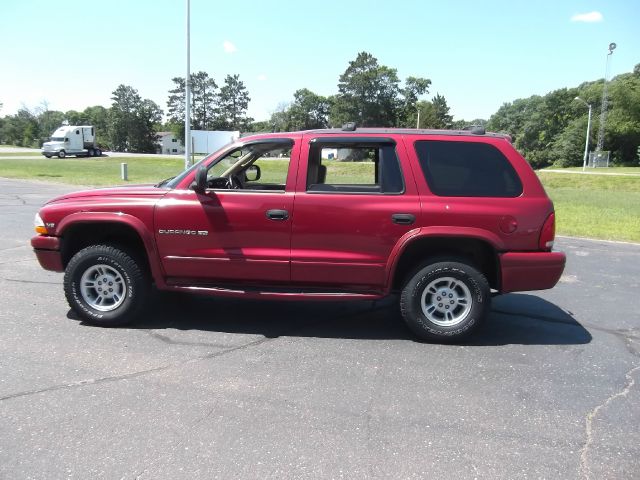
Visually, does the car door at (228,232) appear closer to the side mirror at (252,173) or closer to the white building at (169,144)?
the side mirror at (252,173)

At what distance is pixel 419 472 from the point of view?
8.92ft

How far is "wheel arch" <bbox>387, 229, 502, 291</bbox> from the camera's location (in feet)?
14.6

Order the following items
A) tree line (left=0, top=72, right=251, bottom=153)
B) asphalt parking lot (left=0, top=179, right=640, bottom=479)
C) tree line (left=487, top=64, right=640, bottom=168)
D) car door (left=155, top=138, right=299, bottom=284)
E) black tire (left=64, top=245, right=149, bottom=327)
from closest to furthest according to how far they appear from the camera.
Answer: asphalt parking lot (left=0, top=179, right=640, bottom=479)
car door (left=155, top=138, right=299, bottom=284)
black tire (left=64, top=245, right=149, bottom=327)
tree line (left=487, top=64, right=640, bottom=168)
tree line (left=0, top=72, right=251, bottom=153)

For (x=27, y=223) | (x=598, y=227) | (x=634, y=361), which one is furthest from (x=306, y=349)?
(x=598, y=227)

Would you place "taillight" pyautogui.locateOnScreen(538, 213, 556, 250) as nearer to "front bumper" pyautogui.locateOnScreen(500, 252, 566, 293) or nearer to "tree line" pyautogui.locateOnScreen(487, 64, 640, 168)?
"front bumper" pyautogui.locateOnScreen(500, 252, 566, 293)

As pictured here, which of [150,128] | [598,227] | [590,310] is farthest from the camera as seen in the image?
[150,128]

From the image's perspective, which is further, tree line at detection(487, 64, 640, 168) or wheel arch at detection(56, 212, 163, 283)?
tree line at detection(487, 64, 640, 168)

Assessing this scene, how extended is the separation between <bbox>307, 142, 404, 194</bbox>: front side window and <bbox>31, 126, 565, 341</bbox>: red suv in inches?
0.5

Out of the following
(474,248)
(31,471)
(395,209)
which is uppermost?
(395,209)

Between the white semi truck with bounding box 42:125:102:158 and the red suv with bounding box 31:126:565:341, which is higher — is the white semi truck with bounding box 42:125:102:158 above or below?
above

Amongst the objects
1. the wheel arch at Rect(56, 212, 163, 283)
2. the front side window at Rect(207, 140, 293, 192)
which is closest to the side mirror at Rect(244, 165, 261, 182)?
the front side window at Rect(207, 140, 293, 192)

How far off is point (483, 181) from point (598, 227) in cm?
944

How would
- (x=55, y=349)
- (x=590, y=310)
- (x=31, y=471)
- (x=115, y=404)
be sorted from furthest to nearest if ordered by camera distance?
(x=590, y=310) → (x=55, y=349) → (x=115, y=404) → (x=31, y=471)

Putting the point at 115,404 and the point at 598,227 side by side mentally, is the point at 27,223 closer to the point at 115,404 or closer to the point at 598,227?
the point at 115,404
